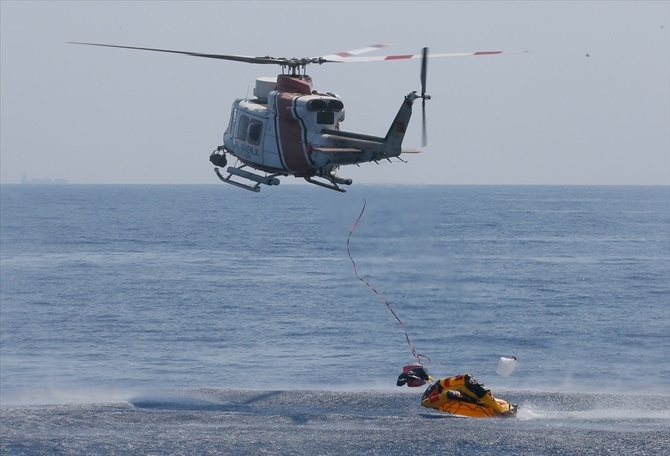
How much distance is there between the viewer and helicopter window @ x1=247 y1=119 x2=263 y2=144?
34.3 m

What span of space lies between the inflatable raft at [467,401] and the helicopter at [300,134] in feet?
33.7

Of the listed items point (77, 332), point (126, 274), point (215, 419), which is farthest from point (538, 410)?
point (126, 274)

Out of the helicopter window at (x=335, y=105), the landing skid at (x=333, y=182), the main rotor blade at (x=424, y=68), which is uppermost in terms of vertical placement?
the main rotor blade at (x=424, y=68)

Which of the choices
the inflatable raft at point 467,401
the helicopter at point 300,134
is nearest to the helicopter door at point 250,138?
the helicopter at point 300,134

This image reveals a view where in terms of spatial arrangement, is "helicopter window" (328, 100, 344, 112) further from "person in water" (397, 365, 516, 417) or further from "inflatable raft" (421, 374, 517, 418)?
"inflatable raft" (421, 374, 517, 418)

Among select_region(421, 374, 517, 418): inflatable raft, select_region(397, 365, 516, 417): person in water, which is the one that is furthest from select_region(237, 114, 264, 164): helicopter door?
select_region(421, 374, 517, 418): inflatable raft

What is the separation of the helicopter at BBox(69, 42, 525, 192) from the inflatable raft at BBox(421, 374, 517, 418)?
10.3m

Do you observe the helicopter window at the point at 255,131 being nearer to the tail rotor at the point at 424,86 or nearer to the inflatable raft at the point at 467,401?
the tail rotor at the point at 424,86

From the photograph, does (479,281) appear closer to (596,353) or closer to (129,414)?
(596,353)

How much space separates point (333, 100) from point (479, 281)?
181 ft

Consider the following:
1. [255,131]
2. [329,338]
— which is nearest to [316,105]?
[255,131]

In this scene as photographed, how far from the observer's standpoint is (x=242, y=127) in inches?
1389

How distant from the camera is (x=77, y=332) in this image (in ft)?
211

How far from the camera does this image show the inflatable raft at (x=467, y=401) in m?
39.0
